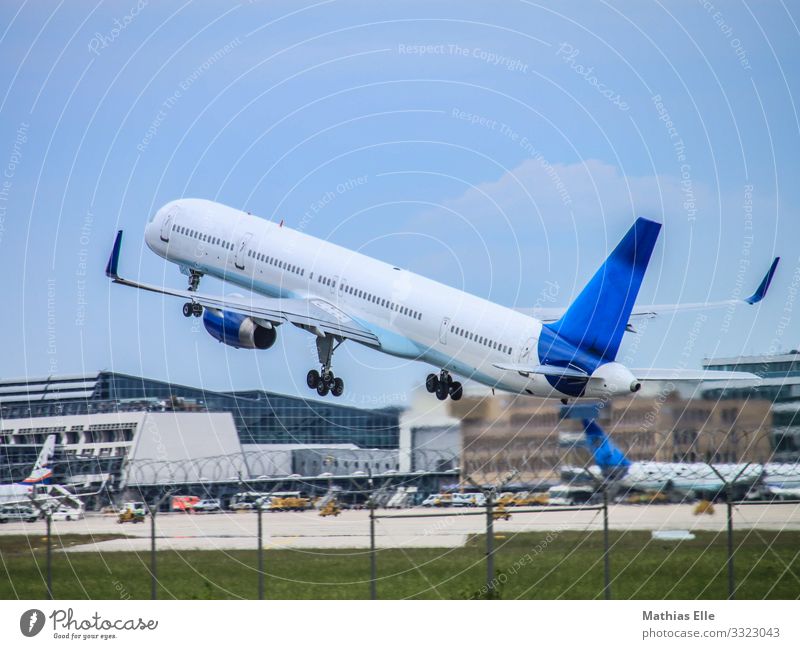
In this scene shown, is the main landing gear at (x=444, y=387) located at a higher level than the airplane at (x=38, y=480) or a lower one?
higher

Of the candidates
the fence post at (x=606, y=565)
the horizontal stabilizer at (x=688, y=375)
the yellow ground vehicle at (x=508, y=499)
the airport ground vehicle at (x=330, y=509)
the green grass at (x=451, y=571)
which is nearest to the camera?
the fence post at (x=606, y=565)

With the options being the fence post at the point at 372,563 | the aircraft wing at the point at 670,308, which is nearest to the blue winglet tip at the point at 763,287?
the aircraft wing at the point at 670,308

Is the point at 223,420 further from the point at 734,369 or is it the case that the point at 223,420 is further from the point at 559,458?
the point at 734,369

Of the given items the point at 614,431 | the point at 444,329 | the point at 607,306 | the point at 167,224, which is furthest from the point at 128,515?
the point at 167,224

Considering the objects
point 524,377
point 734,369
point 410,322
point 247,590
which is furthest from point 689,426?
point 247,590

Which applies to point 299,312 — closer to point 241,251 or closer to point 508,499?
point 241,251

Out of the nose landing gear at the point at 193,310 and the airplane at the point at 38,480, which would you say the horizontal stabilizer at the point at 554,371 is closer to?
the nose landing gear at the point at 193,310
